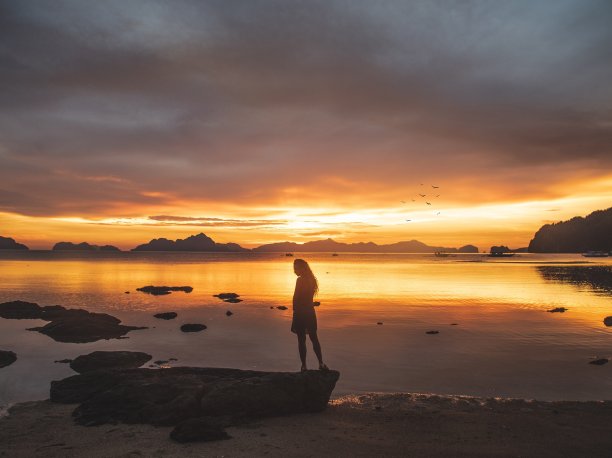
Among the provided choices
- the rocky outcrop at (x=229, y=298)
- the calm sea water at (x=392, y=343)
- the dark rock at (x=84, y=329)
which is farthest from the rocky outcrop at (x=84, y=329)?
the rocky outcrop at (x=229, y=298)

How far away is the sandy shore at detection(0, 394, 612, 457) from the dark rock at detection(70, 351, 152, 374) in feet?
17.3

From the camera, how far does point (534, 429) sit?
12.4 meters

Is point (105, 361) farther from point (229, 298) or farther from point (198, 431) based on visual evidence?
point (229, 298)

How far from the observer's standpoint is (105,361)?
2066 centimetres

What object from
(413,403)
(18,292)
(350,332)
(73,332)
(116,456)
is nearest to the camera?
(116,456)

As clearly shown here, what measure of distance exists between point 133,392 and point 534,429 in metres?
12.2

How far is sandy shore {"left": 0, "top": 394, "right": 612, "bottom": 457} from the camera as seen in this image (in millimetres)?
10555

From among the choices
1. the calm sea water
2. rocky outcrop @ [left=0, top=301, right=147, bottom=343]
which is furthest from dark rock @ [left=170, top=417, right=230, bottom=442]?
rocky outcrop @ [left=0, top=301, right=147, bottom=343]

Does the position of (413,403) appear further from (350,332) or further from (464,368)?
(350,332)

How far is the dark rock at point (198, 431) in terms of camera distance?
1100 cm

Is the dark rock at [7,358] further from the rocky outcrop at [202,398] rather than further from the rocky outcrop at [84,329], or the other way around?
the rocky outcrop at [202,398]

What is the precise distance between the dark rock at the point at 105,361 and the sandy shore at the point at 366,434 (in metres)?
5.26

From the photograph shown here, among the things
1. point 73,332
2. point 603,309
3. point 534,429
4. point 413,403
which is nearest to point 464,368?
point 413,403

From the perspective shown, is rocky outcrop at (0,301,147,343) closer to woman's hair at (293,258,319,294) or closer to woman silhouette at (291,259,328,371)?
woman silhouette at (291,259,328,371)
